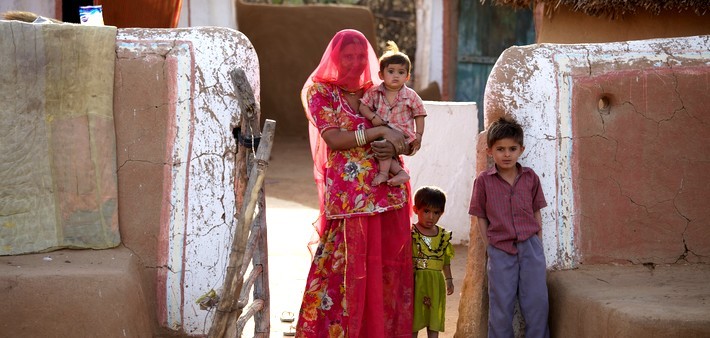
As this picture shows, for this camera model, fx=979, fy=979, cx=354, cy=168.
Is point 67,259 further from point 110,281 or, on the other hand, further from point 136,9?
point 136,9

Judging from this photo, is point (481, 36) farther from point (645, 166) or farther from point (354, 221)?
point (354, 221)

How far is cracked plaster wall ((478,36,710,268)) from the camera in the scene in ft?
15.2

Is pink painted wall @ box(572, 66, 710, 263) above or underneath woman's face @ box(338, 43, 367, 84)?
underneath

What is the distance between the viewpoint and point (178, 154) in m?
4.53

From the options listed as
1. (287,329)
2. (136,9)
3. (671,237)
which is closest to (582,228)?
(671,237)

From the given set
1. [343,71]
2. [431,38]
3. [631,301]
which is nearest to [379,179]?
[343,71]

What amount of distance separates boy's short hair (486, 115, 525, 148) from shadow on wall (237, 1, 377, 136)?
9.49m

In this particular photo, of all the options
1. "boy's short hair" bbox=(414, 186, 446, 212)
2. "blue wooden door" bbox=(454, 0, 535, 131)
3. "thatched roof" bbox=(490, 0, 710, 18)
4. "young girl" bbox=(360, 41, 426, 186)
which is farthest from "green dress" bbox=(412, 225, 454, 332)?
"blue wooden door" bbox=(454, 0, 535, 131)

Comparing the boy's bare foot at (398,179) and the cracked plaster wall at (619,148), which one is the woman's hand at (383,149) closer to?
the boy's bare foot at (398,179)

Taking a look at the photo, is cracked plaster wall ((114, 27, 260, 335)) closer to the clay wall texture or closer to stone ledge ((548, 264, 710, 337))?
the clay wall texture

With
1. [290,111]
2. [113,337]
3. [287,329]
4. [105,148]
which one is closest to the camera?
[113,337]

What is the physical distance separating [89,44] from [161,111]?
1.43 ft

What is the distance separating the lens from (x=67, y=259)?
4.35 metres

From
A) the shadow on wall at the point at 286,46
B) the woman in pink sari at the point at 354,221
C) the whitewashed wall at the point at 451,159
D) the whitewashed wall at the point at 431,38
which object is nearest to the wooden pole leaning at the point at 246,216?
the woman in pink sari at the point at 354,221
